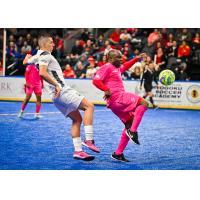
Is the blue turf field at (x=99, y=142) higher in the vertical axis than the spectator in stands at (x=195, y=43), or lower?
lower

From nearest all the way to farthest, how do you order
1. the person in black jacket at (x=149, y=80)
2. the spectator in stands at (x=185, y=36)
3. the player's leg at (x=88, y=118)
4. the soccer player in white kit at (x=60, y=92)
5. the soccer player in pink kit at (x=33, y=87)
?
the soccer player in white kit at (x=60, y=92) < the player's leg at (x=88, y=118) < the soccer player in pink kit at (x=33, y=87) < the spectator in stands at (x=185, y=36) < the person in black jacket at (x=149, y=80)

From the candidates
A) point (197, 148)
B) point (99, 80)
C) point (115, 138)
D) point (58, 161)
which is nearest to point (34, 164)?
point (58, 161)

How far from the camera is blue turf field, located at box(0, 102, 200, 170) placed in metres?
6.04

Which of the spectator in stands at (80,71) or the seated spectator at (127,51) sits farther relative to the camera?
the spectator in stands at (80,71)

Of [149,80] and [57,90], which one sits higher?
[57,90]

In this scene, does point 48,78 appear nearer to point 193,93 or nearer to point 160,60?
point 160,60

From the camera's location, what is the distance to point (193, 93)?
1133cm

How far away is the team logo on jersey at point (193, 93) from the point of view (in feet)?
36.8

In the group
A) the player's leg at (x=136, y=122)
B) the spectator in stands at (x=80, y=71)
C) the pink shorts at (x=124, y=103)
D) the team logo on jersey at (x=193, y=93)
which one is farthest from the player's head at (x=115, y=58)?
the team logo on jersey at (x=193, y=93)

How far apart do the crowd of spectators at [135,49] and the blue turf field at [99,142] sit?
1041 millimetres

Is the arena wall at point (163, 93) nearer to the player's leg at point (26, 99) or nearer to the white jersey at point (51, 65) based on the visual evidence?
the player's leg at point (26, 99)

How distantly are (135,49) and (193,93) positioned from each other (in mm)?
1942

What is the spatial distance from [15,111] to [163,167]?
4.48 metres

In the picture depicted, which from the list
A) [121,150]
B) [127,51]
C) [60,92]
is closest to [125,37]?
[127,51]
